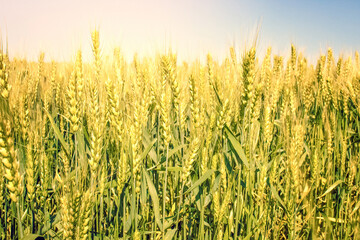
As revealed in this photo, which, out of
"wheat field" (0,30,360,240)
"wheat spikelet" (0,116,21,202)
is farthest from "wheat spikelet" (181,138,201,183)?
"wheat spikelet" (0,116,21,202)

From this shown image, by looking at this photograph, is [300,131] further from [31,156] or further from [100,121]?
[31,156]

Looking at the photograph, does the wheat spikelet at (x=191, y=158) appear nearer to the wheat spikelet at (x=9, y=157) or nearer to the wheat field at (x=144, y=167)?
the wheat field at (x=144, y=167)

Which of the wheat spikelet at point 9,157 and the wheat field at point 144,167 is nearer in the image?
the wheat spikelet at point 9,157

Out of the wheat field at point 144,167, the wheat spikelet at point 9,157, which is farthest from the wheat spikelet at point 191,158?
the wheat spikelet at point 9,157

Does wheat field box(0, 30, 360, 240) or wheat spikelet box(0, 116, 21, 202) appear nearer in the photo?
wheat spikelet box(0, 116, 21, 202)

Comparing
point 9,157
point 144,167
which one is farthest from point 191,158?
point 9,157

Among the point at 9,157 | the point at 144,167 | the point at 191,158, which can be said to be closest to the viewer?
the point at 9,157

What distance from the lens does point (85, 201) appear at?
926mm

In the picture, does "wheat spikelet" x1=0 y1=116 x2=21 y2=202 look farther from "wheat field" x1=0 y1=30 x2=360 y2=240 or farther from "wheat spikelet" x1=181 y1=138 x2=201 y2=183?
"wheat spikelet" x1=181 y1=138 x2=201 y2=183

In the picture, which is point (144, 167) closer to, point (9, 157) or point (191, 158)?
point (191, 158)

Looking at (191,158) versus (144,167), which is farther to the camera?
(144,167)

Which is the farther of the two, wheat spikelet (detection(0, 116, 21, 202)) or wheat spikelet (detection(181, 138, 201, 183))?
wheat spikelet (detection(181, 138, 201, 183))

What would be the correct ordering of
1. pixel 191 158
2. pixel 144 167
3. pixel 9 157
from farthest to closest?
1. pixel 144 167
2. pixel 191 158
3. pixel 9 157

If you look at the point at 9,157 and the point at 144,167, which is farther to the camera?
the point at 144,167
